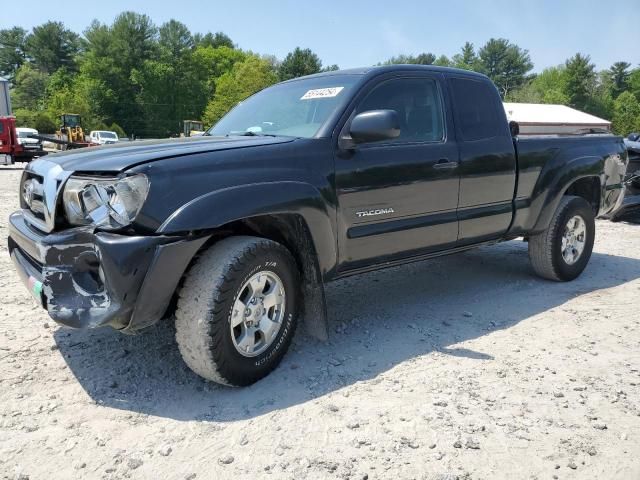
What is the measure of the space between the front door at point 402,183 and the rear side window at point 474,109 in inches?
6.6

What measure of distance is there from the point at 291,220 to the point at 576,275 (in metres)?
3.57

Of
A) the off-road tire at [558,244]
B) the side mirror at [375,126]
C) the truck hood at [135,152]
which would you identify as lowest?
the off-road tire at [558,244]

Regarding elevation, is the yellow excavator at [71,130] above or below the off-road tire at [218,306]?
above

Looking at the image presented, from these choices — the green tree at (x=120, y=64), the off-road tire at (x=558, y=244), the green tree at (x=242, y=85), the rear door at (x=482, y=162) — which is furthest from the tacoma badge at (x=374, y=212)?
the green tree at (x=120, y=64)

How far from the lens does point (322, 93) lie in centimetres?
382

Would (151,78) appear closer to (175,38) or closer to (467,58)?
(175,38)

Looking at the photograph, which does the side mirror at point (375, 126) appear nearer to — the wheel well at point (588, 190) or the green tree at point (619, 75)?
the wheel well at point (588, 190)

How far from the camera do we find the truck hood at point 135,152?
2741 mm

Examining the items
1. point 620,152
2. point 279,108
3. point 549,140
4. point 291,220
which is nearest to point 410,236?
point 291,220

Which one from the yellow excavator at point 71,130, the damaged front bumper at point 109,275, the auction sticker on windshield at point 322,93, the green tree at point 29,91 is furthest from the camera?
the green tree at point 29,91

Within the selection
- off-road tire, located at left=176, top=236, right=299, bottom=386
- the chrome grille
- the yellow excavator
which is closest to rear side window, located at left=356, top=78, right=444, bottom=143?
off-road tire, located at left=176, top=236, right=299, bottom=386

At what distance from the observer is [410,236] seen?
3869 mm

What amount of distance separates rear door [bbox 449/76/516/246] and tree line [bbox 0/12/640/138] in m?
60.5

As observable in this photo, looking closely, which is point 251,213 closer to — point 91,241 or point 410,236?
point 91,241
